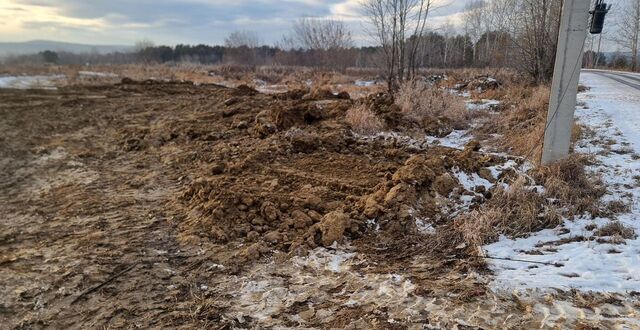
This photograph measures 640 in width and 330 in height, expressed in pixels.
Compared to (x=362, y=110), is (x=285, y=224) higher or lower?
lower

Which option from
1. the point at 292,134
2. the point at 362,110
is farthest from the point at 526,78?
the point at 292,134

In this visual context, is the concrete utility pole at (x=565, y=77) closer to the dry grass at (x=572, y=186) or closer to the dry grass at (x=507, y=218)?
the dry grass at (x=572, y=186)

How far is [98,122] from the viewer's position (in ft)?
37.9

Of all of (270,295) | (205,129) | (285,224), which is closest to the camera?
(270,295)

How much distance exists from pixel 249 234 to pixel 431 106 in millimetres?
6007

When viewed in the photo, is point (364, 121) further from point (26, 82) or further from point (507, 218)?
point (26, 82)

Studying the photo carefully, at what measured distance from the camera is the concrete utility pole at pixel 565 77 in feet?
16.4

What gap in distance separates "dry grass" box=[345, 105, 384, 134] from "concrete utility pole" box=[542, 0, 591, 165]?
3.22m

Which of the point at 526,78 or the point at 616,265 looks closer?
the point at 616,265

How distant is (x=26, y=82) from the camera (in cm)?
2166

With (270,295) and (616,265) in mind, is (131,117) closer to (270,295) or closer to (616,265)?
(270,295)

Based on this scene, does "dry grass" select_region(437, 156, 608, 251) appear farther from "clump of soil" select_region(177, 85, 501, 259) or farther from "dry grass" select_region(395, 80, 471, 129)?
"dry grass" select_region(395, 80, 471, 129)

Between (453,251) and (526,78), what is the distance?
487 inches

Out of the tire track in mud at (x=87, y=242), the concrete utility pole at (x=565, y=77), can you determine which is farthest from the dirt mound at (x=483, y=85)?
the tire track in mud at (x=87, y=242)
